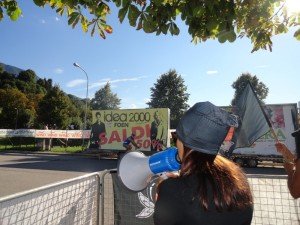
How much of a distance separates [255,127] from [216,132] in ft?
6.07

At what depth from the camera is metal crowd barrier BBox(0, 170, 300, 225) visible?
3.33 metres

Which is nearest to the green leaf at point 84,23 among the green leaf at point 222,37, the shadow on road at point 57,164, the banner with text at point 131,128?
the green leaf at point 222,37

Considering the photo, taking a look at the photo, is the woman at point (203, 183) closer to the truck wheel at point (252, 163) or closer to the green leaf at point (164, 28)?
the green leaf at point (164, 28)

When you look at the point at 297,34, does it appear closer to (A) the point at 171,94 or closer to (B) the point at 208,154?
(B) the point at 208,154

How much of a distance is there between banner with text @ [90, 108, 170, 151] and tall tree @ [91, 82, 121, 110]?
5538 cm

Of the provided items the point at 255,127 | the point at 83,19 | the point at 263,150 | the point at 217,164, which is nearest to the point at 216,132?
the point at 217,164

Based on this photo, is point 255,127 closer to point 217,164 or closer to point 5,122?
point 217,164

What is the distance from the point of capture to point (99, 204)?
15.5 feet

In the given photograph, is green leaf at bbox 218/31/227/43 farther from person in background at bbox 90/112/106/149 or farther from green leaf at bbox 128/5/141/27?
person in background at bbox 90/112/106/149

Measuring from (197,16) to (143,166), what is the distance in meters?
2.63

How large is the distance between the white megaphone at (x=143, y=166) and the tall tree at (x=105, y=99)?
7924 cm

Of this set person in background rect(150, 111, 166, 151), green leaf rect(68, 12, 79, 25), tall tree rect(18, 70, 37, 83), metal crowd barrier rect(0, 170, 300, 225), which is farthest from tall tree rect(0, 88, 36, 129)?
green leaf rect(68, 12, 79, 25)

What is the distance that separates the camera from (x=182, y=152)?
1748mm

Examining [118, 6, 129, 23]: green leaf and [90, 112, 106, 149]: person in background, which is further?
[90, 112, 106, 149]: person in background
